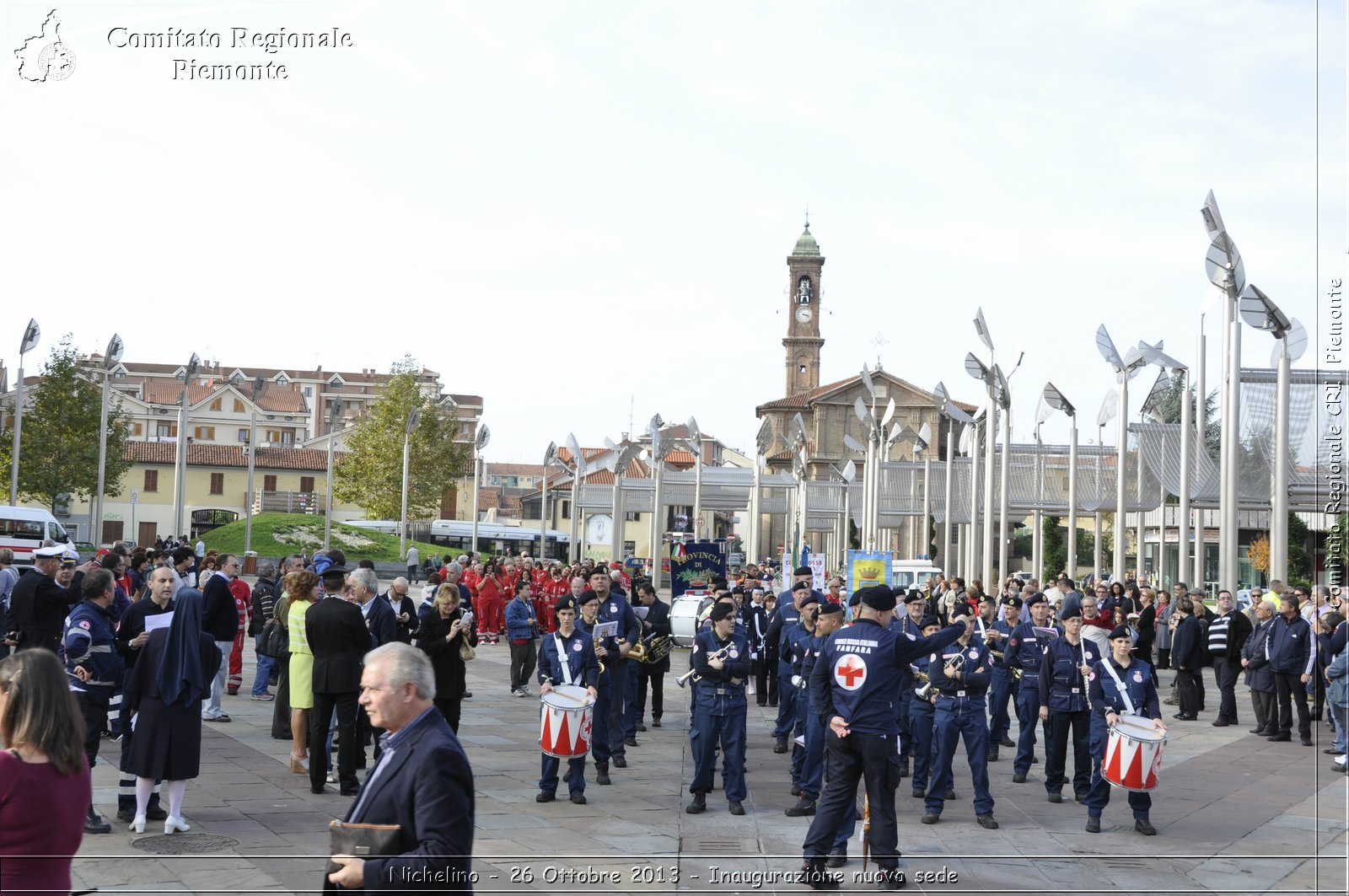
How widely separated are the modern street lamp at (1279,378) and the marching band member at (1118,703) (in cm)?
1023

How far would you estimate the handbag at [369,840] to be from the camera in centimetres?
367

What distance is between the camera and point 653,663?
14797 mm

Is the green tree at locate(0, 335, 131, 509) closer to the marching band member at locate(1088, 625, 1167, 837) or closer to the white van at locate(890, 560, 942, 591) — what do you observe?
the white van at locate(890, 560, 942, 591)

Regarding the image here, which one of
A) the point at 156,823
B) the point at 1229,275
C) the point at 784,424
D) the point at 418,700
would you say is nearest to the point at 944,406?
the point at 1229,275

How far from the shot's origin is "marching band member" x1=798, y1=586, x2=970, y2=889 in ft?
26.4

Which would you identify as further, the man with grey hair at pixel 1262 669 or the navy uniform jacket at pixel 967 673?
the man with grey hair at pixel 1262 669

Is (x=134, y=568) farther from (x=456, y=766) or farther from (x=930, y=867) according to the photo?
(x=456, y=766)

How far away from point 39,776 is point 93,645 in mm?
6379

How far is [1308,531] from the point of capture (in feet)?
156

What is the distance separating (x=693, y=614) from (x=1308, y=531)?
32356 millimetres

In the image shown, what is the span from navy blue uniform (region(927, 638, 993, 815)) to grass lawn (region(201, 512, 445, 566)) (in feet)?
156

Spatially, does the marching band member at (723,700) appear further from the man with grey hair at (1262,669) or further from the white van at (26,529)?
the white van at (26,529)

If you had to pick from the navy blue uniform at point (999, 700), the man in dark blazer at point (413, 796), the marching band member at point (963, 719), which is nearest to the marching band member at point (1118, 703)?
the marching band member at point (963, 719)

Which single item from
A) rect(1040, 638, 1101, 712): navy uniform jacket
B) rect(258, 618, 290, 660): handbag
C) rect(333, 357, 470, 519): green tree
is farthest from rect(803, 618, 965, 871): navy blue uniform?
rect(333, 357, 470, 519): green tree
